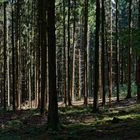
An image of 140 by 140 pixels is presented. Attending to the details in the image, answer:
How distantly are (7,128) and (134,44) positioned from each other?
8259mm

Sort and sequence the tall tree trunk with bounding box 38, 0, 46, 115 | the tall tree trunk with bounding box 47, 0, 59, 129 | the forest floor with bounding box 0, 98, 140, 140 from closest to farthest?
1. the forest floor with bounding box 0, 98, 140, 140
2. the tall tree trunk with bounding box 47, 0, 59, 129
3. the tall tree trunk with bounding box 38, 0, 46, 115

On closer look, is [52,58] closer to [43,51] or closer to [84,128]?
[84,128]

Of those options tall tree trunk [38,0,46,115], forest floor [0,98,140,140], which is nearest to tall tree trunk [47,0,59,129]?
forest floor [0,98,140,140]

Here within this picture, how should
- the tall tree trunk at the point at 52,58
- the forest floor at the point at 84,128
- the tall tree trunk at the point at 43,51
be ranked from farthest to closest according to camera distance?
the tall tree trunk at the point at 43,51
the tall tree trunk at the point at 52,58
the forest floor at the point at 84,128

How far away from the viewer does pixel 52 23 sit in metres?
17.2

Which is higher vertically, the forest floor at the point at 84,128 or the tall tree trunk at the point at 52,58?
the tall tree trunk at the point at 52,58

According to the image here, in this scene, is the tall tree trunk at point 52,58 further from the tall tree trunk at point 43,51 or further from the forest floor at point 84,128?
the tall tree trunk at point 43,51

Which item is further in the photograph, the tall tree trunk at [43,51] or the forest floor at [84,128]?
the tall tree trunk at [43,51]

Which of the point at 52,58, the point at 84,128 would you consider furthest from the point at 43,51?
the point at 52,58

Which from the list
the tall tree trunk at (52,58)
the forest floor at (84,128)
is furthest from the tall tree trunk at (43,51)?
the tall tree trunk at (52,58)

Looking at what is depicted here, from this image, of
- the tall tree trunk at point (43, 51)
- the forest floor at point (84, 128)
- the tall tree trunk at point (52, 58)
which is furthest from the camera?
the tall tree trunk at point (43, 51)

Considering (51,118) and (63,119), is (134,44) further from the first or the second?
(63,119)

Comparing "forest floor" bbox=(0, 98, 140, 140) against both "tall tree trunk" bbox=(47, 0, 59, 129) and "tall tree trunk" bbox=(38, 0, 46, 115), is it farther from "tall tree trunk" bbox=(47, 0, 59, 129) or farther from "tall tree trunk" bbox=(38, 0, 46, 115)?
"tall tree trunk" bbox=(47, 0, 59, 129)

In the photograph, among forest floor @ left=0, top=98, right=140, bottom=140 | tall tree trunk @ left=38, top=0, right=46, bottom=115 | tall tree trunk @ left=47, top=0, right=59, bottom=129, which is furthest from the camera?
tall tree trunk @ left=38, top=0, right=46, bottom=115
